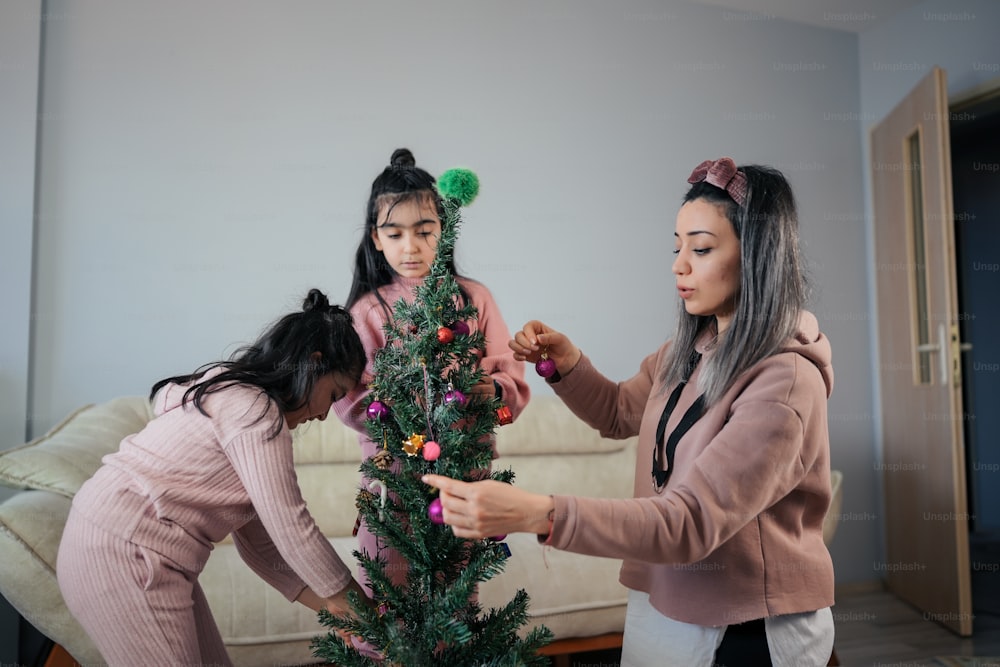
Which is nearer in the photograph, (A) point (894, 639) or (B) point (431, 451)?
(B) point (431, 451)

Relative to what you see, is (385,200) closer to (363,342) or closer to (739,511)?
(363,342)

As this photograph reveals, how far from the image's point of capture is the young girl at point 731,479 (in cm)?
105

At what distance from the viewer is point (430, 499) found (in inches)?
44.1

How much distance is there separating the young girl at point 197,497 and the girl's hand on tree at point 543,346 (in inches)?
12.0

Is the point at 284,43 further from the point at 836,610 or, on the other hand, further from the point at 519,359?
the point at 836,610

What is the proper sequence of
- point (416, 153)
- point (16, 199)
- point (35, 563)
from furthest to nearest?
1. point (416, 153)
2. point (16, 199)
3. point (35, 563)

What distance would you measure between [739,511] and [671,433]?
24 cm

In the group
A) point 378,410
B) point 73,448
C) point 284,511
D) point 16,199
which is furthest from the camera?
point 16,199

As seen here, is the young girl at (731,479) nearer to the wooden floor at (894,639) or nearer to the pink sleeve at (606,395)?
the pink sleeve at (606,395)

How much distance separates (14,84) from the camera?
2.82 meters

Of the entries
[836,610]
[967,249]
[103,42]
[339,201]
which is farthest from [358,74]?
[967,249]

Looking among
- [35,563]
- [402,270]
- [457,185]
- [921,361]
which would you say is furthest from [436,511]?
[921,361]

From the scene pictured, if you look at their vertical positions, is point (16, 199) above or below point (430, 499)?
above

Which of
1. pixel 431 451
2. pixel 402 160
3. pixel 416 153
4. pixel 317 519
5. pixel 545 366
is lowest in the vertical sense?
pixel 317 519
